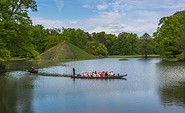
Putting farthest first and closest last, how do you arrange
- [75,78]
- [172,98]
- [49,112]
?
[75,78] < [172,98] < [49,112]

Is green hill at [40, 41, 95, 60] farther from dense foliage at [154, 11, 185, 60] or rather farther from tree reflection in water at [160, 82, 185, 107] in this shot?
tree reflection in water at [160, 82, 185, 107]

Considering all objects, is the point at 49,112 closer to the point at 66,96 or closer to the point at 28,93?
the point at 66,96

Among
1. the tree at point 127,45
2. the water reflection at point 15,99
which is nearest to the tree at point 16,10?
the water reflection at point 15,99

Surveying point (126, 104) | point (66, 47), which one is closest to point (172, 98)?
point (126, 104)

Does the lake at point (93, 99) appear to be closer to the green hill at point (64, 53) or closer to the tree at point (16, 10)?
the tree at point (16, 10)

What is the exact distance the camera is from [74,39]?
126 metres

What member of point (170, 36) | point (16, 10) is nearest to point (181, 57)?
point (170, 36)

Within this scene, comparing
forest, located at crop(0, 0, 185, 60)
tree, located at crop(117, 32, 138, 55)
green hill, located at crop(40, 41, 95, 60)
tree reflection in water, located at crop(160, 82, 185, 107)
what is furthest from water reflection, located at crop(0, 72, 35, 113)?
tree, located at crop(117, 32, 138, 55)

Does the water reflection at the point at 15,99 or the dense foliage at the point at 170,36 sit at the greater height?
the dense foliage at the point at 170,36

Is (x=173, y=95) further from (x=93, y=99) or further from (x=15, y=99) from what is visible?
(x=15, y=99)

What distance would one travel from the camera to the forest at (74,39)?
42.7 meters

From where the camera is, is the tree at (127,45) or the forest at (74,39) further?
the tree at (127,45)

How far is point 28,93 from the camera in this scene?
23422 millimetres

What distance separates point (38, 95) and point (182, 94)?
12.4 m
